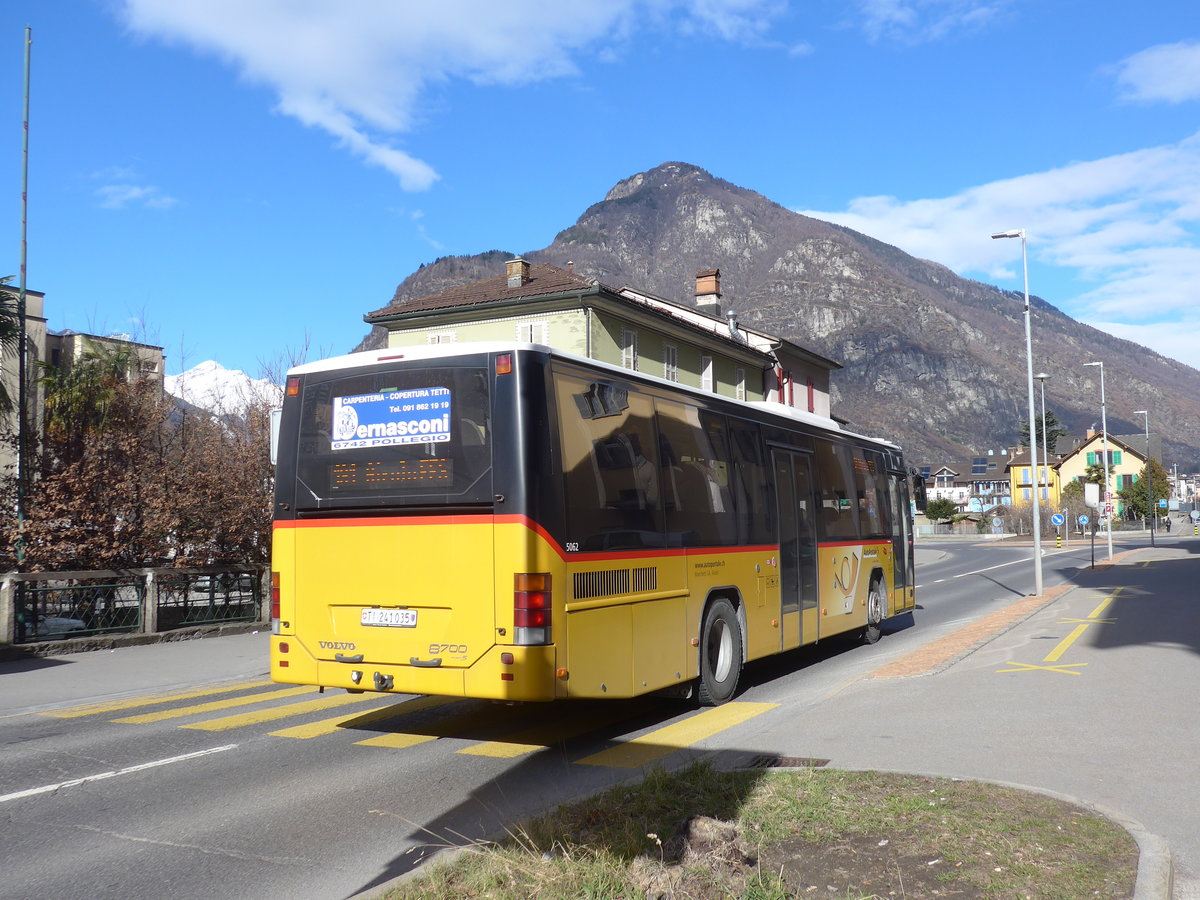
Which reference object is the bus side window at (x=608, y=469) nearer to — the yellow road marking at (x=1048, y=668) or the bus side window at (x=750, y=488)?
the bus side window at (x=750, y=488)

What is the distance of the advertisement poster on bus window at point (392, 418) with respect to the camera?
25.9 ft

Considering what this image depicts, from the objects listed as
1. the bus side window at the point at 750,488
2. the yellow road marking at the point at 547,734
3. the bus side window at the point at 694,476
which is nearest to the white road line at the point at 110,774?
the yellow road marking at the point at 547,734

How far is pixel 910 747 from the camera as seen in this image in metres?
7.24

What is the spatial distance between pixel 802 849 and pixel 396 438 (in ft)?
14.9

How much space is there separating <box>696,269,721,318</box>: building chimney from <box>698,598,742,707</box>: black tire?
43032 mm

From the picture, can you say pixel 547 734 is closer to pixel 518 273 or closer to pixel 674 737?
pixel 674 737

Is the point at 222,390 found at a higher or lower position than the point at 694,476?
Answer: higher

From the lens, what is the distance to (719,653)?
10094 mm

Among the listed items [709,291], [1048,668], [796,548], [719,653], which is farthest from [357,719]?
[709,291]

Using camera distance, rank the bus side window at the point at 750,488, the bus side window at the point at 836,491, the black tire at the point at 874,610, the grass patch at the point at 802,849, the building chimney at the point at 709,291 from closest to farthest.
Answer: the grass patch at the point at 802,849
the bus side window at the point at 750,488
the bus side window at the point at 836,491
the black tire at the point at 874,610
the building chimney at the point at 709,291

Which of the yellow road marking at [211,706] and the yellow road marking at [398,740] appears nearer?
the yellow road marking at [398,740]

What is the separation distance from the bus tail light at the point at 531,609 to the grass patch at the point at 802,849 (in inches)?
66.6

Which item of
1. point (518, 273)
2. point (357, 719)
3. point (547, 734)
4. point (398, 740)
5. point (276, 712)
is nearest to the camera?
point (398, 740)

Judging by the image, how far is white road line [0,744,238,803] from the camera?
6.68m
